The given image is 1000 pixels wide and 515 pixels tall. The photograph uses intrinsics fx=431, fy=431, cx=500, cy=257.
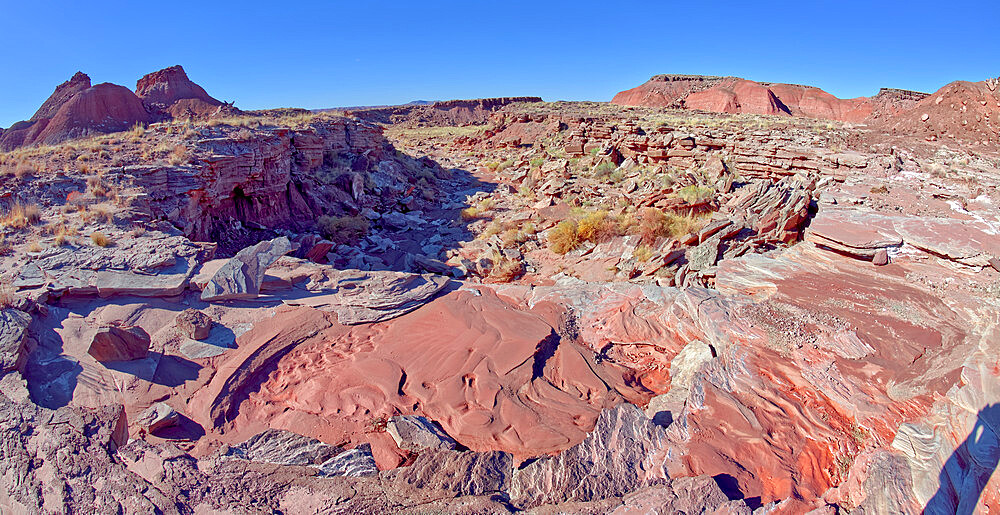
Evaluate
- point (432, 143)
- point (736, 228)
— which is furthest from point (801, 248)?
point (432, 143)

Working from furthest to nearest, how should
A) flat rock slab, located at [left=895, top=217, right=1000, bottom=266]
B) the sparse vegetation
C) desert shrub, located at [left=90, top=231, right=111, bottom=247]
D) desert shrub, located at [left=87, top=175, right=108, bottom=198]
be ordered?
desert shrub, located at [left=87, top=175, right=108, bottom=198] → the sparse vegetation → desert shrub, located at [left=90, top=231, right=111, bottom=247] → flat rock slab, located at [left=895, top=217, right=1000, bottom=266]

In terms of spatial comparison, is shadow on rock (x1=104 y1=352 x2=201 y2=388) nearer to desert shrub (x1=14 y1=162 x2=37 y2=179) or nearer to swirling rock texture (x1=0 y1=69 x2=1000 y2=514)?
swirling rock texture (x1=0 y1=69 x2=1000 y2=514)

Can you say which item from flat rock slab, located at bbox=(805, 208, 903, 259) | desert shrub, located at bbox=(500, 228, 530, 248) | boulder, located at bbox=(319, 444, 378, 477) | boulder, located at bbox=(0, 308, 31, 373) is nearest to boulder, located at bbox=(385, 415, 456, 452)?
boulder, located at bbox=(319, 444, 378, 477)

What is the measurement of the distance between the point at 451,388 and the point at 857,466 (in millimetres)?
3494

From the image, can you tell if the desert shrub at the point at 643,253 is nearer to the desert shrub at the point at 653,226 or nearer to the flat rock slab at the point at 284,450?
the desert shrub at the point at 653,226

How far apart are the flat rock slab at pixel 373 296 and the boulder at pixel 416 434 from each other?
210 centimetres

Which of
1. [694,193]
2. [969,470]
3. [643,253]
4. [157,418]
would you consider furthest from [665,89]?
[157,418]

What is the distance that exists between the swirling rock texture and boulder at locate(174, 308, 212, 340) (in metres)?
0.04

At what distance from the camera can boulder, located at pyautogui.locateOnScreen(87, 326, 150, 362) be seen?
182 inches

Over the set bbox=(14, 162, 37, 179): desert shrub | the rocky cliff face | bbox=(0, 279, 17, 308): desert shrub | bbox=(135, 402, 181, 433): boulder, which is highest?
the rocky cliff face

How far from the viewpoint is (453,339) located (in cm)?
543

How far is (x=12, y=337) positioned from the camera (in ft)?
14.8

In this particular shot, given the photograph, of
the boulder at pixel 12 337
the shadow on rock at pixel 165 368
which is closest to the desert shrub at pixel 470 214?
the shadow on rock at pixel 165 368

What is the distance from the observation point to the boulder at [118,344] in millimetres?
4625
